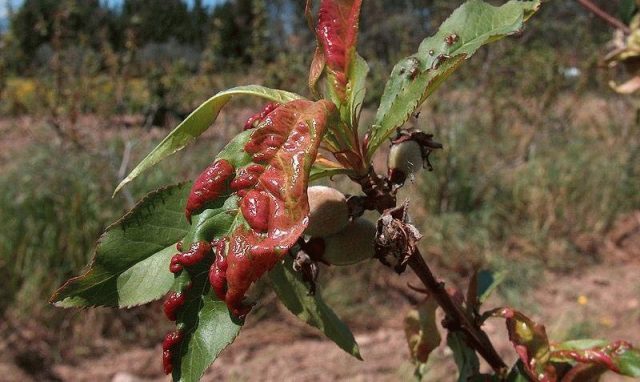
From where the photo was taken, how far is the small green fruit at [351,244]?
56 cm

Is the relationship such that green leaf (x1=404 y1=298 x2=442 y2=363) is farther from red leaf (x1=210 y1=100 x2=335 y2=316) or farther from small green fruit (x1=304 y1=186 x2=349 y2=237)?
red leaf (x1=210 y1=100 x2=335 y2=316)

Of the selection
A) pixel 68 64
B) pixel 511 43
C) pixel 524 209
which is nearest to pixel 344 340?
pixel 524 209

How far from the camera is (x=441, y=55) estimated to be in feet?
1.79

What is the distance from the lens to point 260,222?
42cm

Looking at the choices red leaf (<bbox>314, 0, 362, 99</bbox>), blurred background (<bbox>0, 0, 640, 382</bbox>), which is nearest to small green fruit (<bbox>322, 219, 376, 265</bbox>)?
red leaf (<bbox>314, 0, 362, 99</bbox>)

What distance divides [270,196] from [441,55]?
23cm

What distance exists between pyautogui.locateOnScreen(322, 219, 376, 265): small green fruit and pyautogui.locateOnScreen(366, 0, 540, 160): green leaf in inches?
2.8

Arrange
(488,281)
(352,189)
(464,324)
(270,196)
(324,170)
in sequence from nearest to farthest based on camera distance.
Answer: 1. (270,196)
2. (324,170)
3. (464,324)
4. (488,281)
5. (352,189)

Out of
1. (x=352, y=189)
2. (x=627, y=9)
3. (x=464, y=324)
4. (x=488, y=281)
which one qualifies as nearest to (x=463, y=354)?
(x=464, y=324)

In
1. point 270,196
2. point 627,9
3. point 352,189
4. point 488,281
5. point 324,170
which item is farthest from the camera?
point 352,189

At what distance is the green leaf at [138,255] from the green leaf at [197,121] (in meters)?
0.03

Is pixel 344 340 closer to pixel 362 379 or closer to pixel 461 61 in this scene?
pixel 461 61

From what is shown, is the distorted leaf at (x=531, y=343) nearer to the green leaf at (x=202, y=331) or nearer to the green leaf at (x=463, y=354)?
the green leaf at (x=463, y=354)

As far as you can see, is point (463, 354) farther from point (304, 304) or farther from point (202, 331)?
point (202, 331)
